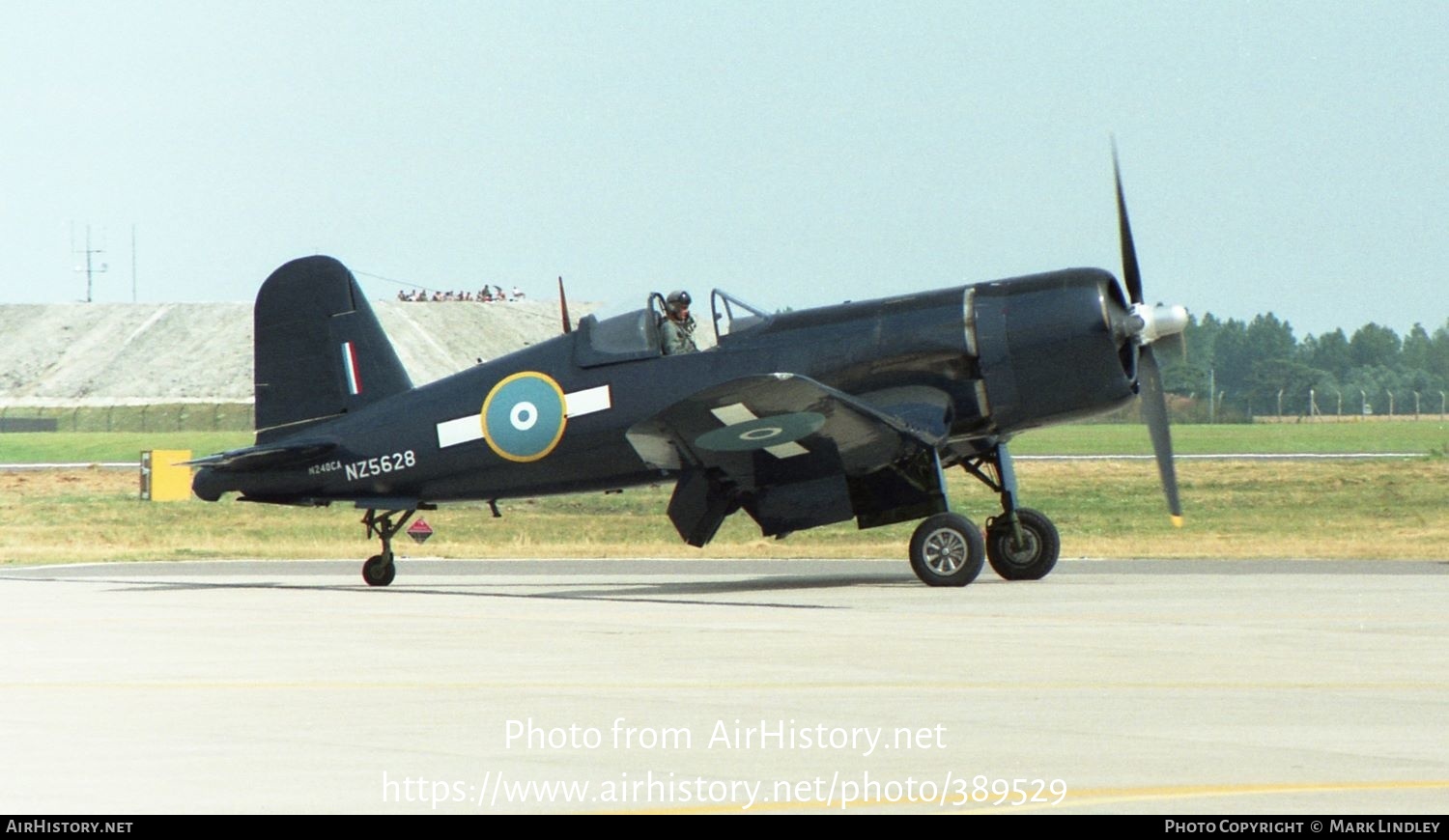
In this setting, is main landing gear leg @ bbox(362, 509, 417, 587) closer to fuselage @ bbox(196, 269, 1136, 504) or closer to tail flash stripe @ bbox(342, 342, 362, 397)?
fuselage @ bbox(196, 269, 1136, 504)

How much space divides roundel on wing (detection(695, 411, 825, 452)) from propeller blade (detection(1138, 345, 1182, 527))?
11.1 ft

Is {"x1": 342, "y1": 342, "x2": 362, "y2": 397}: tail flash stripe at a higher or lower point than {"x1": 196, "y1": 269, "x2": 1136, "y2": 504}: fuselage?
higher

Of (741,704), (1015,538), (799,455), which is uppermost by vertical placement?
(799,455)

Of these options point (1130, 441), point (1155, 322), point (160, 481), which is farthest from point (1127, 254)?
point (1130, 441)

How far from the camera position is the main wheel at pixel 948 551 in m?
16.7

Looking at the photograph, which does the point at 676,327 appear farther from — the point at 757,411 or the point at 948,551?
the point at 948,551

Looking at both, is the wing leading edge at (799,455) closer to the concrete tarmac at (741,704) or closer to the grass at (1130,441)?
the concrete tarmac at (741,704)

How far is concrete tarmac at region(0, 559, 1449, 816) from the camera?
619 cm

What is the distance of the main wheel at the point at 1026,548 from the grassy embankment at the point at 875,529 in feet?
19.6

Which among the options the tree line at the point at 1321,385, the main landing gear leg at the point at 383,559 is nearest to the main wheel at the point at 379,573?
the main landing gear leg at the point at 383,559

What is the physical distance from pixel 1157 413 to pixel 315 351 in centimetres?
853

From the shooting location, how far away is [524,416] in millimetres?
18203

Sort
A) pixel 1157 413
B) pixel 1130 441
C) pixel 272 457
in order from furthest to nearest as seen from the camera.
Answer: pixel 1130 441
pixel 272 457
pixel 1157 413

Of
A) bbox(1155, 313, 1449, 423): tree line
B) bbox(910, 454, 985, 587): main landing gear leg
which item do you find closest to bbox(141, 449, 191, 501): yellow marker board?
bbox(910, 454, 985, 587): main landing gear leg
